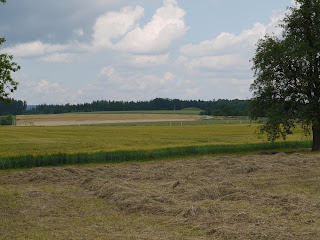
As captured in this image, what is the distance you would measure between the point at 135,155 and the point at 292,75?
1224cm

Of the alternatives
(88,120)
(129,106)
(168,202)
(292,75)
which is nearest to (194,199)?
(168,202)

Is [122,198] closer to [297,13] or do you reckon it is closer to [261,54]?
[261,54]

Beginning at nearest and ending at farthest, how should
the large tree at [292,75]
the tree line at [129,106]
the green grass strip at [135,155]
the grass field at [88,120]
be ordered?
the green grass strip at [135,155], the large tree at [292,75], the grass field at [88,120], the tree line at [129,106]

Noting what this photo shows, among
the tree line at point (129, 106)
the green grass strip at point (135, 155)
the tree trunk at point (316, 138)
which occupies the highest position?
the tree line at point (129, 106)

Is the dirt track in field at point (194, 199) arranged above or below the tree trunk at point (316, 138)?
below

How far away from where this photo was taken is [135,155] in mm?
24922

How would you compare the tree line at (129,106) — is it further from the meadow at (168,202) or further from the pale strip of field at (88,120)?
the meadow at (168,202)

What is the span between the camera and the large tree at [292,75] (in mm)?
26312

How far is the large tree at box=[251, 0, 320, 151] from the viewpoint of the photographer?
26.3m

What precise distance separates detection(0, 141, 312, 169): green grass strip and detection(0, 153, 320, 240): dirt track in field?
157 inches

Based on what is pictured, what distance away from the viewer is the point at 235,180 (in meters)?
15.0

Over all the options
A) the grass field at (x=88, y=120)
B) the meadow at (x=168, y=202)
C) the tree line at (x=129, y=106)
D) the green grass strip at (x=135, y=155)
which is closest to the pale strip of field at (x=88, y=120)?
the grass field at (x=88, y=120)

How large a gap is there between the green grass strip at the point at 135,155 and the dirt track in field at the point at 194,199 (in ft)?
13.1

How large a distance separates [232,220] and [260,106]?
20.3 metres
